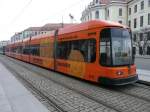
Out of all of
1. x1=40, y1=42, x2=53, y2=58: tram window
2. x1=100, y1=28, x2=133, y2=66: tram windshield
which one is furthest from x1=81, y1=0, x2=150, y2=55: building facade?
x1=100, y1=28, x2=133, y2=66: tram windshield

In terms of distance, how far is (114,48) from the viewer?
1265 centimetres

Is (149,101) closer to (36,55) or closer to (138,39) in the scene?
(36,55)

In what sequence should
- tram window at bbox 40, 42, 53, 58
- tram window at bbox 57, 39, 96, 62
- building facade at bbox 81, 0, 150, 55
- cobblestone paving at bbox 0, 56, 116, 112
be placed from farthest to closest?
building facade at bbox 81, 0, 150, 55 → tram window at bbox 40, 42, 53, 58 → tram window at bbox 57, 39, 96, 62 → cobblestone paving at bbox 0, 56, 116, 112

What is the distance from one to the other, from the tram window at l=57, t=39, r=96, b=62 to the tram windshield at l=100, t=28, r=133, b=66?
0.73m

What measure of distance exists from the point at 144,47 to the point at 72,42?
46.0 metres

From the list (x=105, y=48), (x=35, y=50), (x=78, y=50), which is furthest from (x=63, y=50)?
(x=35, y=50)

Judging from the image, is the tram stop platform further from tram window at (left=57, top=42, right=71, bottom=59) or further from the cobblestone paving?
tram window at (left=57, top=42, right=71, bottom=59)

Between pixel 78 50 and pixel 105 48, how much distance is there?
2.75 metres

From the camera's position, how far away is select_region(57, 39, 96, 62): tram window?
13.8 meters

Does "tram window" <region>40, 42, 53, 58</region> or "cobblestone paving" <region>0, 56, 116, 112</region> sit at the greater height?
"tram window" <region>40, 42, 53, 58</region>

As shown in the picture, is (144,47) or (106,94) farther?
(144,47)

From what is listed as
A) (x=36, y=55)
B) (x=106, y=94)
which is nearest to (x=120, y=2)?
(x=36, y=55)

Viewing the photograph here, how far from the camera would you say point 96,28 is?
529 inches

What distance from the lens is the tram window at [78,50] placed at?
13758mm
